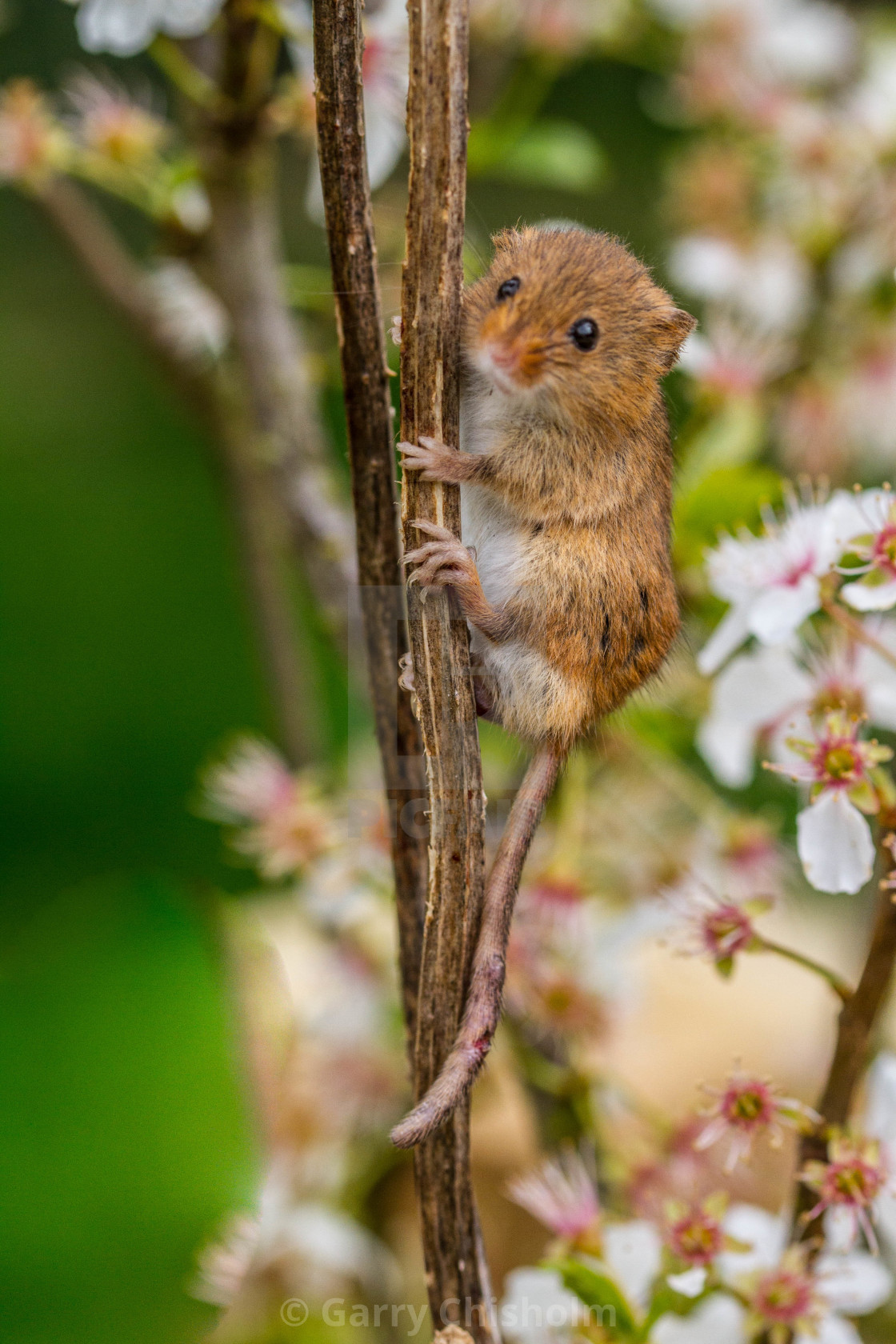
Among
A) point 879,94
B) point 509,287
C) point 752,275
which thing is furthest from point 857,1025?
point 879,94

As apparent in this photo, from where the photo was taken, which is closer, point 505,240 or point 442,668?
point 442,668

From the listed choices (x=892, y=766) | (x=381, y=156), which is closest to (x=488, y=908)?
(x=381, y=156)

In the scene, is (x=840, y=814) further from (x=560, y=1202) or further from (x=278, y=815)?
(x=278, y=815)

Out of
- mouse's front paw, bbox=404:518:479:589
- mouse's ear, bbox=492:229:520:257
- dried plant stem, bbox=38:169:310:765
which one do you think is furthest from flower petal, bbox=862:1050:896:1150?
dried plant stem, bbox=38:169:310:765

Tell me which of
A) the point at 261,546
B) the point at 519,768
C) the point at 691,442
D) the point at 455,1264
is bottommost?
the point at 455,1264

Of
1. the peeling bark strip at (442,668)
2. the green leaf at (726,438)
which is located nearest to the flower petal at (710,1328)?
the peeling bark strip at (442,668)

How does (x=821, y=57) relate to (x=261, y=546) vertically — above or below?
above

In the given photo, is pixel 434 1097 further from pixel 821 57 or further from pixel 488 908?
pixel 821 57

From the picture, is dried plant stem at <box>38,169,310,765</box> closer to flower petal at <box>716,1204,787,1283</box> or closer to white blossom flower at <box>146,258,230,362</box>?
white blossom flower at <box>146,258,230,362</box>
